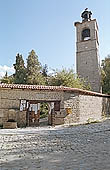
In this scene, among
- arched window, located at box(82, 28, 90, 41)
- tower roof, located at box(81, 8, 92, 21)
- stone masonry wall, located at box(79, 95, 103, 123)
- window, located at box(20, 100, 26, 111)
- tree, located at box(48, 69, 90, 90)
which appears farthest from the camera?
tower roof, located at box(81, 8, 92, 21)

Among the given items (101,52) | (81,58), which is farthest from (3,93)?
(101,52)

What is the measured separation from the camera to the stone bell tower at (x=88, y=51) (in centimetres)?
2277

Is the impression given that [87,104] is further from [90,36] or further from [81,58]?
[90,36]

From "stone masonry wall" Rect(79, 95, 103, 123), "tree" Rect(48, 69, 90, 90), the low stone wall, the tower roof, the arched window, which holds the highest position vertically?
the tower roof

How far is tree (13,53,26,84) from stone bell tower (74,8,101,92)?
905 cm

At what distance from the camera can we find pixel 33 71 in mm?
27484

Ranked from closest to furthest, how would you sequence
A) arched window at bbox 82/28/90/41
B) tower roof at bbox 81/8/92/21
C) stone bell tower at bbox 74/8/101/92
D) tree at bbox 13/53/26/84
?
1. stone bell tower at bbox 74/8/101/92
2. arched window at bbox 82/28/90/41
3. tower roof at bbox 81/8/92/21
4. tree at bbox 13/53/26/84

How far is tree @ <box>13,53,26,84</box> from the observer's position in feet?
88.0

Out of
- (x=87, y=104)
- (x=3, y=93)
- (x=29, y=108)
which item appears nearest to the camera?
(x=3, y=93)

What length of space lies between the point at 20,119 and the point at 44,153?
7.67 metres

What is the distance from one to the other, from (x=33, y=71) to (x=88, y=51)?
950 centimetres

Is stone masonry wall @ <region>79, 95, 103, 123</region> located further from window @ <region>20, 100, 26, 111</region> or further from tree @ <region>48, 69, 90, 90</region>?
window @ <region>20, 100, 26, 111</region>

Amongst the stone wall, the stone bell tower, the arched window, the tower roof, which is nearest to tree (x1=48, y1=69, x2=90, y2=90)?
the stone bell tower

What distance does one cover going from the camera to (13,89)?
39.2 ft
